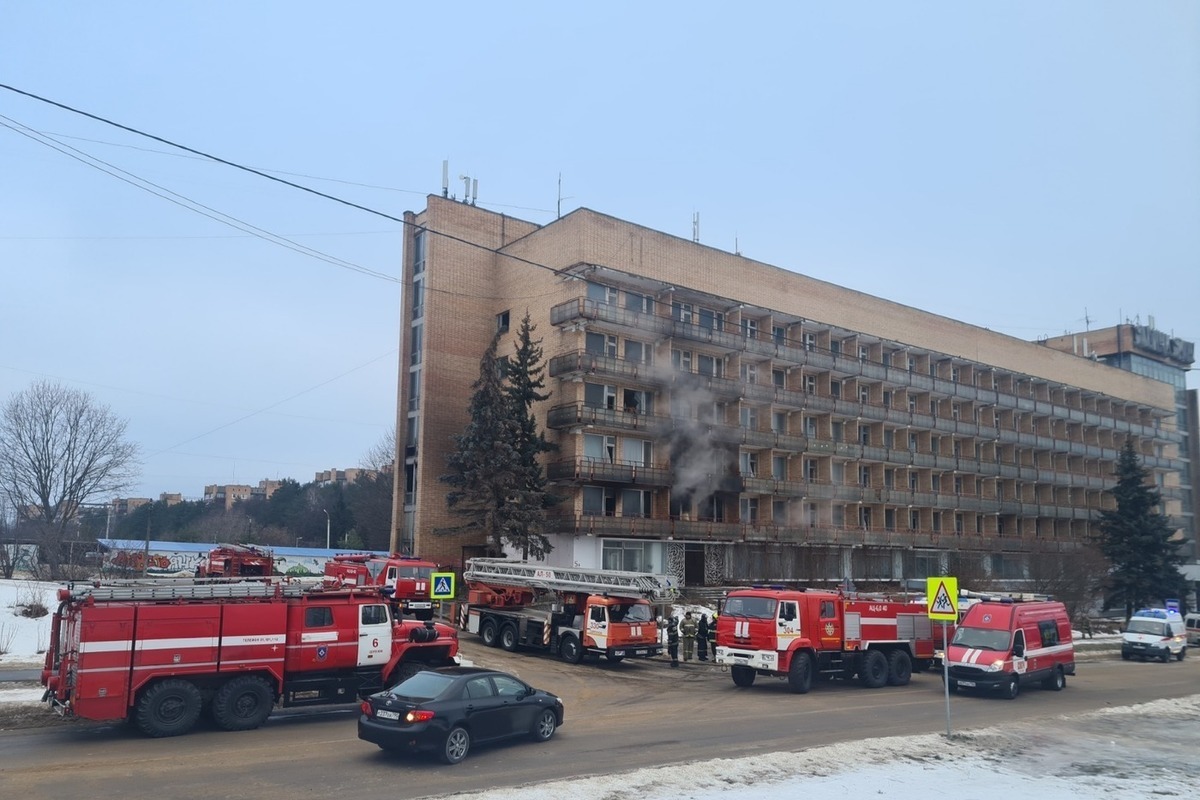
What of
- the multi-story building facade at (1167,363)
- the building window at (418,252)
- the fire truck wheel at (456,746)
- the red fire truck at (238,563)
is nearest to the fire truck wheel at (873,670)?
the fire truck wheel at (456,746)

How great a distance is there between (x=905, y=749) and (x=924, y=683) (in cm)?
1312

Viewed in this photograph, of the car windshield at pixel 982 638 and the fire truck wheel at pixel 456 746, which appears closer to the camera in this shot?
the fire truck wheel at pixel 456 746

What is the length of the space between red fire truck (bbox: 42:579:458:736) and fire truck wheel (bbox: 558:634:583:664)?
35.2 feet

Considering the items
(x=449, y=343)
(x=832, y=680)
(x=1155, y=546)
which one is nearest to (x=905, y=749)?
(x=832, y=680)

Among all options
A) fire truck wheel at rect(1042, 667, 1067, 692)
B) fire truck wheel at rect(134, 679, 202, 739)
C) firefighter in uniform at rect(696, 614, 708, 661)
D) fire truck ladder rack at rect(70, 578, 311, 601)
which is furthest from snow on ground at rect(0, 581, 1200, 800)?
firefighter in uniform at rect(696, 614, 708, 661)

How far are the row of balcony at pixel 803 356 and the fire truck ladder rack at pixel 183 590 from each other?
3435 centimetres

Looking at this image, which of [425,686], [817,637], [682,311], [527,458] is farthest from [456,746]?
[682,311]

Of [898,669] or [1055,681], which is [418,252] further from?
[1055,681]

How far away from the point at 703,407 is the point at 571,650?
93.2 feet

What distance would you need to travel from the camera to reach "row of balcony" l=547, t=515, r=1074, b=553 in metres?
50.6

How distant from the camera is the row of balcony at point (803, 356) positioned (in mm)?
52156

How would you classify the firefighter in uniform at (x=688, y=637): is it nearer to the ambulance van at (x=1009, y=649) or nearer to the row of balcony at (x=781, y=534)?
the ambulance van at (x=1009, y=649)

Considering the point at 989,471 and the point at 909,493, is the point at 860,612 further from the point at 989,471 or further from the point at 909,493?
the point at 989,471

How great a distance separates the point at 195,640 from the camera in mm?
16469
